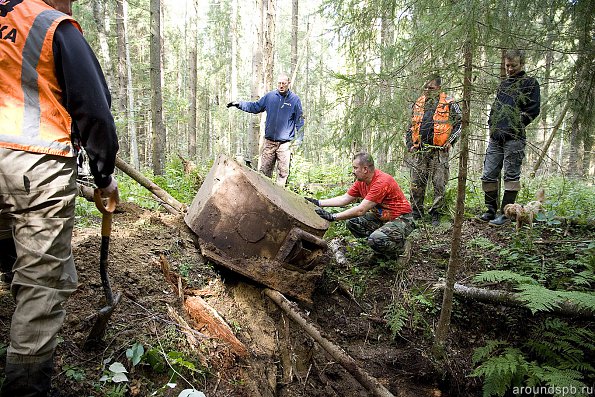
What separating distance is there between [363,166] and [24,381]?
4010mm

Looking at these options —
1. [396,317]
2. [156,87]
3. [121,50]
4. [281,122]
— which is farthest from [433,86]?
[121,50]

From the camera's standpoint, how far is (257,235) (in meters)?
3.54

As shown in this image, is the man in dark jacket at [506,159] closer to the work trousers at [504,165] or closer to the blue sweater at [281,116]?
the work trousers at [504,165]

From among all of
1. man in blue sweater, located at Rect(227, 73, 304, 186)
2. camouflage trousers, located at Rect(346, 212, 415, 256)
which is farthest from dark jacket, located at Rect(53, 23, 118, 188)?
man in blue sweater, located at Rect(227, 73, 304, 186)

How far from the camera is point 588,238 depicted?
450cm

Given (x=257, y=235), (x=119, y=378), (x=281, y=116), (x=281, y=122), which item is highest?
(x=281, y=116)

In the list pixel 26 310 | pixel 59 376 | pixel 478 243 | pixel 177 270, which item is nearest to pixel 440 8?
pixel 478 243

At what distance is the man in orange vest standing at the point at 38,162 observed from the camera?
168 centimetres

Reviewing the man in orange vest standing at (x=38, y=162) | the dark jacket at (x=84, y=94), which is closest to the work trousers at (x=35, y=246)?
the man in orange vest standing at (x=38, y=162)

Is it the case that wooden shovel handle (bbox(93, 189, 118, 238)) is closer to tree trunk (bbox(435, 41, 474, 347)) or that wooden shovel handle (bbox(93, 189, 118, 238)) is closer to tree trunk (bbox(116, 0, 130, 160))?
tree trunk (bbox(435, 41, 474, 347))

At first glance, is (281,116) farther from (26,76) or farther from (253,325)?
(26,76)

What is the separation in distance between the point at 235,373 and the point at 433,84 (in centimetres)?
299

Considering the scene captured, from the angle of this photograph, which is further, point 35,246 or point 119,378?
point 119,378

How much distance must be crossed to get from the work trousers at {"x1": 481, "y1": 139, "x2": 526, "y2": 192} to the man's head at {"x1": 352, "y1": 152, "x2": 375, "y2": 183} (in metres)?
1.66
